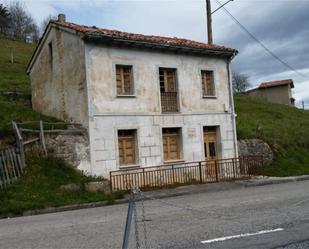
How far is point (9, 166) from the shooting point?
52.6 ft

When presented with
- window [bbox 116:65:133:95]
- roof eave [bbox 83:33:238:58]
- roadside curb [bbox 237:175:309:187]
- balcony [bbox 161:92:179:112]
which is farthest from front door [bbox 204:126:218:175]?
window [bbox 116:65:133:95]

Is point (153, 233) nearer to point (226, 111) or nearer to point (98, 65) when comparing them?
point (98, 65)

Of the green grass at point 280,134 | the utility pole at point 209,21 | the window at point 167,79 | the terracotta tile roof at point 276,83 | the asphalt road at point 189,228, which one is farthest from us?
the terracotta tile roof at point 276,83

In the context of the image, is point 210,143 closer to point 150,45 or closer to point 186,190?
point 186,190

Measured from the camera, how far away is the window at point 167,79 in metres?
21.9

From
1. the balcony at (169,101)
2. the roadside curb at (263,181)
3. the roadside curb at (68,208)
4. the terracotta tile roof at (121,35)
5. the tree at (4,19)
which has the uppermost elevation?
the tree at (4,19)

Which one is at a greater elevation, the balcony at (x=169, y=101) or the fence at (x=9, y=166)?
the balcony at (x=169, y=101)

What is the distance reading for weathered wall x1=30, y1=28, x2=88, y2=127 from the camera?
65.0 ft

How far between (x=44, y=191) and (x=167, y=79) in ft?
28.9

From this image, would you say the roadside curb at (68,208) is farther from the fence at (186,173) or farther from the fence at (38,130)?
the fence at (38,130)

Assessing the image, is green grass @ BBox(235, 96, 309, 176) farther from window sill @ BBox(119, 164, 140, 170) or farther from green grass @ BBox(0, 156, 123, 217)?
green grass @ BBox(0, 156, 123, 217)

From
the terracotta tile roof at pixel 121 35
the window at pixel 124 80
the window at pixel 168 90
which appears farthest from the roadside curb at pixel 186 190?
the terracotta tile roof at pixel 121 35

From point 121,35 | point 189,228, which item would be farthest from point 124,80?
point 189,228

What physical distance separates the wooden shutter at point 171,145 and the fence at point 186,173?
55 centimetres
